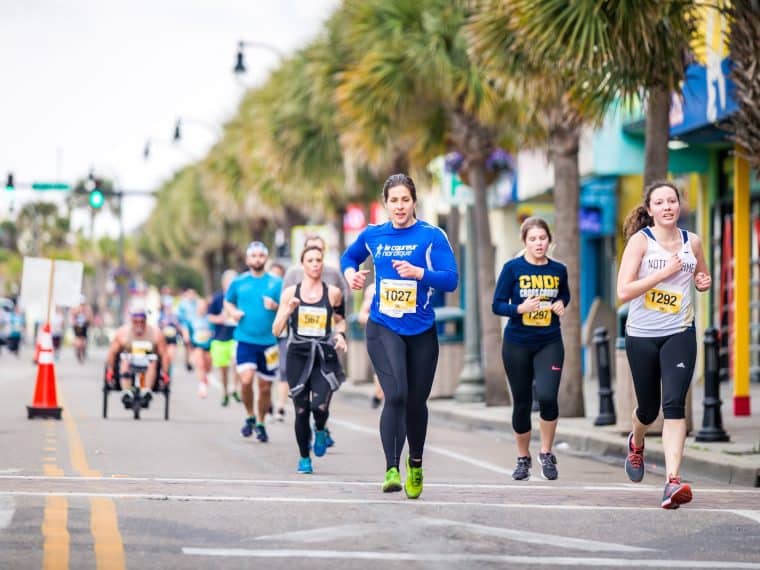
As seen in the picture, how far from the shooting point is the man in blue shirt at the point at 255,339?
16.0 metres

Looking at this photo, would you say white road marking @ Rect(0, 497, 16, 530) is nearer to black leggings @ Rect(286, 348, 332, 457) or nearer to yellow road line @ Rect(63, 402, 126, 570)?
yellow road line @ Rect(63, 402, 126, 570)

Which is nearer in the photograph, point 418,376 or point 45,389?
point 418,376

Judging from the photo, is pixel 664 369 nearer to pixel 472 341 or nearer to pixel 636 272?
pixel 636 272

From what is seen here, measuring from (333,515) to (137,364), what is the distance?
34.6ft

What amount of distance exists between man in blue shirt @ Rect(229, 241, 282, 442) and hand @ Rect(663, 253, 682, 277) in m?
6.31

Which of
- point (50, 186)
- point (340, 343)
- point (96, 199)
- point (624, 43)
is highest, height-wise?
point (50, 186)

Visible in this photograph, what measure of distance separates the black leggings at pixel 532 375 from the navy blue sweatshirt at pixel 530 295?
2.4 inches

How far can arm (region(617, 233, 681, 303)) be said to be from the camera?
33.7ft

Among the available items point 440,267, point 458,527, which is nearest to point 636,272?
point 440,267

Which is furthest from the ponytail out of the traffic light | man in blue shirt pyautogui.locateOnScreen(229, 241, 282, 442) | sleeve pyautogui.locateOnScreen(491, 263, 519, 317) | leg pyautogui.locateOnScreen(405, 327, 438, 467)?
the traffic light

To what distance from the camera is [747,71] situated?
13703 mm

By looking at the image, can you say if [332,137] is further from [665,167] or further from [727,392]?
[665,167]

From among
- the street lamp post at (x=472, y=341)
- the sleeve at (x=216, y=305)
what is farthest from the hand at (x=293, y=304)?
the street lamp post at (x=472, y=341)

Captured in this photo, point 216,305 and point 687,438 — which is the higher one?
point 216,305
